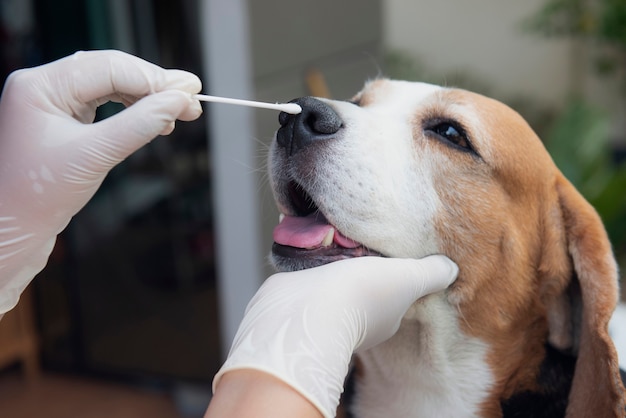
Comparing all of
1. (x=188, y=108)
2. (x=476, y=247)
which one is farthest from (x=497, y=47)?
(x=188, y=108)

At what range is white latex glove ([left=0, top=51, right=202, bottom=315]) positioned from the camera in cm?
112

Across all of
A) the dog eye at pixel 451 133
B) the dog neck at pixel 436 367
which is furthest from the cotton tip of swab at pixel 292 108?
the dog neck at pixel 436 367

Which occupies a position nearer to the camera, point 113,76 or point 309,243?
point 113,76

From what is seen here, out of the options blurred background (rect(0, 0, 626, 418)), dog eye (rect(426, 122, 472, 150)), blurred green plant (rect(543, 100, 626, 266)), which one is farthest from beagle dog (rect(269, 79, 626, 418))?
blurred green plant (rect(543, 100, 626, 266))

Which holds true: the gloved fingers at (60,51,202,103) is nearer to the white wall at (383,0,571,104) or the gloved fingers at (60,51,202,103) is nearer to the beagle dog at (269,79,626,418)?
the beagle dog at (269,79,626,418)

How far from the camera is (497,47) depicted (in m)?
7.25

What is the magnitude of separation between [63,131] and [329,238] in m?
0.58

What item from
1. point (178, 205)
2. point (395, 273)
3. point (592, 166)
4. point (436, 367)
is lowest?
point (178, 205)

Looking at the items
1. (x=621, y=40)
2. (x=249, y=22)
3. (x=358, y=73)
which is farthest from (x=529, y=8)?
(x=249, y=22)

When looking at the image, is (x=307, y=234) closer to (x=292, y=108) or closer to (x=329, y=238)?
(x=329, y=238)

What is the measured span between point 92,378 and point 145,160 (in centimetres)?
152

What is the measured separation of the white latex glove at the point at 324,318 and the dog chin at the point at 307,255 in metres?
0.09

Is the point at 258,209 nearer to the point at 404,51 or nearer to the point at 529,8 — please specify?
the point at 404,51

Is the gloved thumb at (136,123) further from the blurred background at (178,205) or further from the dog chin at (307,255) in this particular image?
the blurred background at (178,205)
